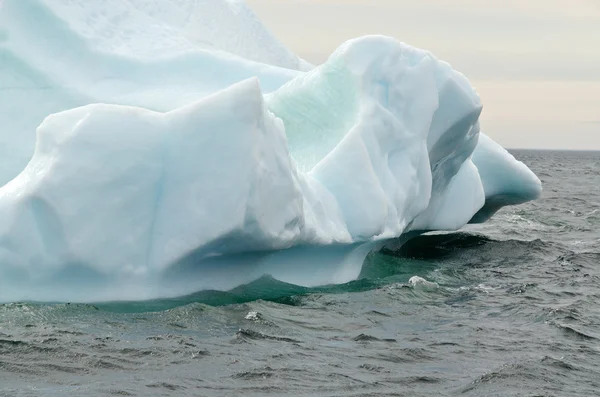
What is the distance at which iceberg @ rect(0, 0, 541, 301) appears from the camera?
807cm

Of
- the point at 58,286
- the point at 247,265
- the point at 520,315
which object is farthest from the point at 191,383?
the point at 520,315

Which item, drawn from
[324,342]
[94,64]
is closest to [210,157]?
[324,342]

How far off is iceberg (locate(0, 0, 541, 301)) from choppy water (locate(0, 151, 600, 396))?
1.24ft

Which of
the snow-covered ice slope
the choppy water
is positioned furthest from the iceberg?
the choppy water

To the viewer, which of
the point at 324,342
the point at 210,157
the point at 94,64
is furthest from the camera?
the point at 94,64

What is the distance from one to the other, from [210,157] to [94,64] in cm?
447

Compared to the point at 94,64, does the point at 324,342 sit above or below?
below

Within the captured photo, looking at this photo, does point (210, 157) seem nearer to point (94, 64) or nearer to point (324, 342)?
point (324, 342)

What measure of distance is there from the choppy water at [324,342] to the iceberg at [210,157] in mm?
379

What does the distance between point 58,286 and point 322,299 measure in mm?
2537

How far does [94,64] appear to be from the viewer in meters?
12.2

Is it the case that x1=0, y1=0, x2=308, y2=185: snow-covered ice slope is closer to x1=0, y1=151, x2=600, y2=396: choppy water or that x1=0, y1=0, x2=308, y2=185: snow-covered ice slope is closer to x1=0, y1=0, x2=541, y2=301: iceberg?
x1=0, y1=0, x2=541, y2=301: iceberg

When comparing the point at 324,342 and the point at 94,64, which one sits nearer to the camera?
the point at 324,342

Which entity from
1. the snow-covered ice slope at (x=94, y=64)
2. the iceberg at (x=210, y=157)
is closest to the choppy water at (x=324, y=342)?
the iceberg at (x=210, y=157)
